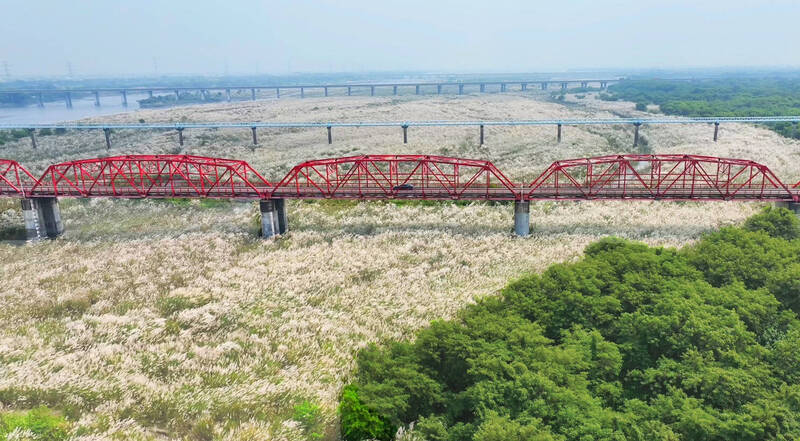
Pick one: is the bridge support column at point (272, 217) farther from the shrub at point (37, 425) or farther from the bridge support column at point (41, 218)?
the shrub at point (37, 425)

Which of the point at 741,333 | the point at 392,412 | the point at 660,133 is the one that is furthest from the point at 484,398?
the point at 660,133

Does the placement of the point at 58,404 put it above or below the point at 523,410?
below

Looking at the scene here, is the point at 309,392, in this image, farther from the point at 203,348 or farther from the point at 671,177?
the point at 671,177

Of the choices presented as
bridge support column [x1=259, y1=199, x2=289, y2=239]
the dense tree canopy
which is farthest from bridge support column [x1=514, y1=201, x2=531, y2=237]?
bridge support column [x1=259, y1=199, x2=289, y2=239]

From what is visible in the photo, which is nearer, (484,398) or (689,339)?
(484,398)

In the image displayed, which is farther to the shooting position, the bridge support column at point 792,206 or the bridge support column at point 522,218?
the bridge support column at point 522,218

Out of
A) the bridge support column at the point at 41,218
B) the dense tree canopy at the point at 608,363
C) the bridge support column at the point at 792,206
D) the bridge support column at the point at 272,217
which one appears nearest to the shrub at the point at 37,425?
→ the dense tree canopy at the point at 608,363
